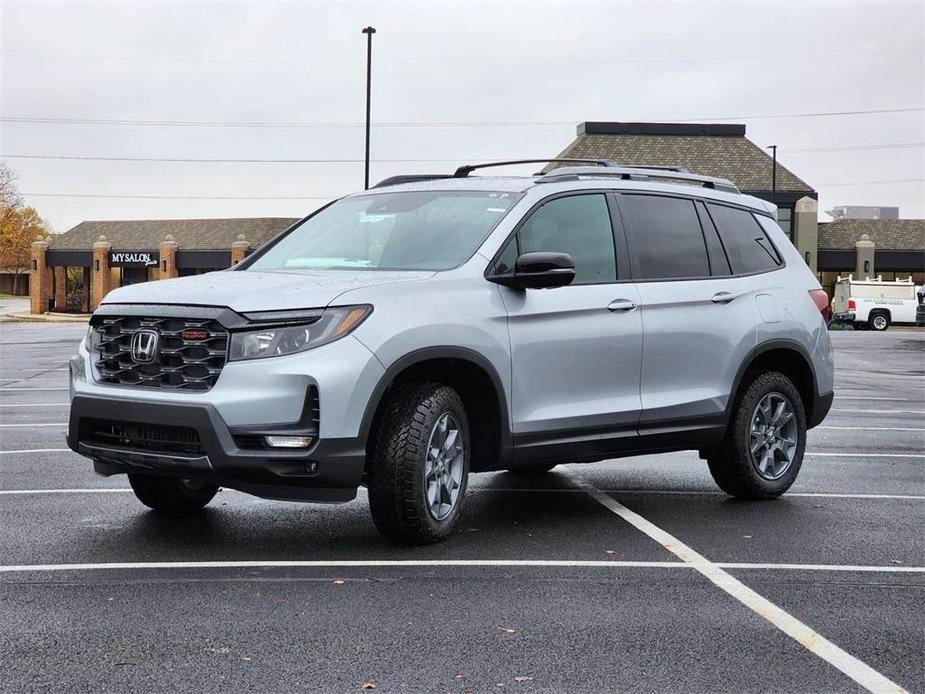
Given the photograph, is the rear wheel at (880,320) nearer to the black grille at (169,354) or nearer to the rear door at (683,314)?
the rear door at (683,314)

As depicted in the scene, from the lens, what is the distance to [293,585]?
227 inches

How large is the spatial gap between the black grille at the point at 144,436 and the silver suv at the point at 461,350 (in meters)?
0.01

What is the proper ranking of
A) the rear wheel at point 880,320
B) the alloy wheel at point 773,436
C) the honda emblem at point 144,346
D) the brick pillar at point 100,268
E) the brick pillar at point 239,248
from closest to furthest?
the honda emblem at point 144,346, the alloy wheel at point 773,436, the rear wheel at point 880,320, the brick pillar at point 239,248, the brick pillar at point 100,268

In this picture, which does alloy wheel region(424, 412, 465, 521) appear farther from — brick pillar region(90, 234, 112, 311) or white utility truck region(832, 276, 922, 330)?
brick pillar region(90, 234, 112, 311)

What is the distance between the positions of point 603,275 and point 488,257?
0.95 metres

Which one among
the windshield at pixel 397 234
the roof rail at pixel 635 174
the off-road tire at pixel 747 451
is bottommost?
the off-road tire at pixel 747 451

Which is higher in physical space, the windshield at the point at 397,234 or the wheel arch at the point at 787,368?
the windshield at the point at 397,234

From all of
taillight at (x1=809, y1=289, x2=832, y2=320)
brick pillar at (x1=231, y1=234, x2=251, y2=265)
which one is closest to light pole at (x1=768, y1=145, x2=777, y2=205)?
brick pillar at (x1=231, y1=234, x2=251, y2=265)

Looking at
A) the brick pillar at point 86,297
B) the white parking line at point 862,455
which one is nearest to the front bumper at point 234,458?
the white parking line at point 862,455

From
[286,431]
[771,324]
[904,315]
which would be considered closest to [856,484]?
[771,324]

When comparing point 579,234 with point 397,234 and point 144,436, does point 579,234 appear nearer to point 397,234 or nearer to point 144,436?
point 397,234

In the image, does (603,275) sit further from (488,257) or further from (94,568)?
(94,568)

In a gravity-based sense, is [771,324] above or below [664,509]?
above

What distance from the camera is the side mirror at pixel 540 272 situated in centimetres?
668
